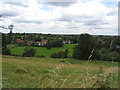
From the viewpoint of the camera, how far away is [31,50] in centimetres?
4775

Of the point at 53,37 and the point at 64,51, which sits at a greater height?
the point at 53,37

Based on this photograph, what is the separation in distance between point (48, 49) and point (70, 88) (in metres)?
47.7

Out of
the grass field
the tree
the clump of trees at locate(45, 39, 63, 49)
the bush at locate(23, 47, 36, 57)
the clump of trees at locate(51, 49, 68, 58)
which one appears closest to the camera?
the grass field

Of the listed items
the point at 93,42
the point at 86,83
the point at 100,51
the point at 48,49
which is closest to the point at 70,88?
the point at 86,83

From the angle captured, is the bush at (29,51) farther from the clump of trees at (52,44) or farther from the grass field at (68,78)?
the grass field at (68,78)

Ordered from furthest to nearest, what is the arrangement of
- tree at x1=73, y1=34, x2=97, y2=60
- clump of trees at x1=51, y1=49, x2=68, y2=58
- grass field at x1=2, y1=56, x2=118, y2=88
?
clump of trees at x1=51, y1=49, x2=68, y2=58 < tree at x1=73, y1=34, x2=97, y2=60 < grass field at x1=2, y1=56, x2=118, y2=88

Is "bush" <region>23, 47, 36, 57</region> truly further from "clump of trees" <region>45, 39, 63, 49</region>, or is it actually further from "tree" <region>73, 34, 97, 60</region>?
"tree" <region>73, 34, 97, 60</region>

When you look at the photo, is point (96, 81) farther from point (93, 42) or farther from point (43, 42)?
point (43, 42)

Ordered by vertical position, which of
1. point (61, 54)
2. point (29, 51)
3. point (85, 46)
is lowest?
point (61, 54)

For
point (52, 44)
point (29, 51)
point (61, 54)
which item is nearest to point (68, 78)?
point (61, 54)

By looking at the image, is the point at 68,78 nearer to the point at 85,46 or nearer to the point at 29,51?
the point at 85,46

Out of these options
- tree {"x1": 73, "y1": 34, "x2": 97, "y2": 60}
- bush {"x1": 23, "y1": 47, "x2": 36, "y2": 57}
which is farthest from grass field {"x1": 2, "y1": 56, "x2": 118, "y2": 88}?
bush {"x1": 23, "y1": 47, "x2": 36, "y2": 57}

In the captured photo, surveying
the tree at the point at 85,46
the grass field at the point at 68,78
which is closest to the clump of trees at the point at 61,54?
the tree at the point at 85,46

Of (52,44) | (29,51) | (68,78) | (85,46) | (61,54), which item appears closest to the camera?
(68,78)
